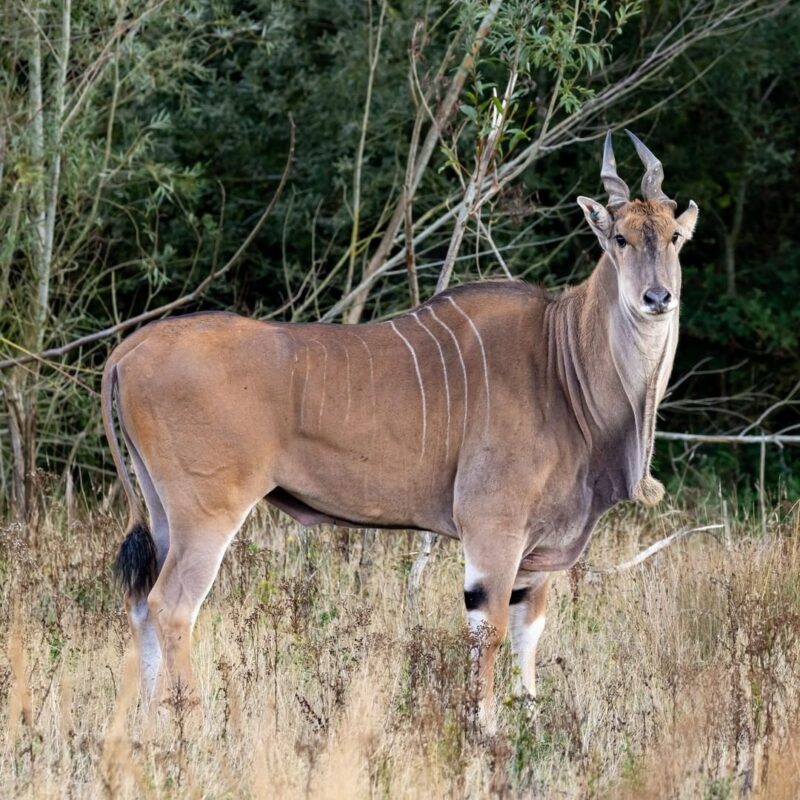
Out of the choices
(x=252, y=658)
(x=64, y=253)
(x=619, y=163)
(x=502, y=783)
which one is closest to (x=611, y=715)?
(x=502, y=783)

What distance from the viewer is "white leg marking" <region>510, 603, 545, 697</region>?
15.4 ft

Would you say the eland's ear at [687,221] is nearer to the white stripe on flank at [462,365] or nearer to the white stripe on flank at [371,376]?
the white stripe on flank at [462,365]

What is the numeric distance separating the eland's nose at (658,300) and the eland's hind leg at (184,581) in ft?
4.40

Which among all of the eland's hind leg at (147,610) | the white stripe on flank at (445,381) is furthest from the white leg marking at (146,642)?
the white stripe on flank at (445,381)

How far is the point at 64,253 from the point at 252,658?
3441 millimetres

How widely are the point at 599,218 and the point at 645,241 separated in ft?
0.74

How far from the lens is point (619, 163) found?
877 centimetres

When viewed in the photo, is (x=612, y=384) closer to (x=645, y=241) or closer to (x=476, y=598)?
(x=645, y=241)

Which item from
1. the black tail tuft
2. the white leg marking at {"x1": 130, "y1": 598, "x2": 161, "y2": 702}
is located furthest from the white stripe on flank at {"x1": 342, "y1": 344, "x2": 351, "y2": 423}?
the white leg marking at {"x1": 130, "y1": 598, "x2": 161, "y2": 702}

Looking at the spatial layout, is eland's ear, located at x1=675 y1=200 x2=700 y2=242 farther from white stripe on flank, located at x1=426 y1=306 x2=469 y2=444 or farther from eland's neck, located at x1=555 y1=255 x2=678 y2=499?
white stripe on flank, located at x1=426 y1=306 x2=469 y2=444

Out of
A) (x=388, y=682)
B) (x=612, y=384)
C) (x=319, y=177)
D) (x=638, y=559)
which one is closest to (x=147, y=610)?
(x=388, y=682)

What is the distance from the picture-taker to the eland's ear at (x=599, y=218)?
14.9ft

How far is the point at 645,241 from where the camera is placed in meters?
4.37

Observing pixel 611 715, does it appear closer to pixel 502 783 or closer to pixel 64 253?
pixel 502 783
